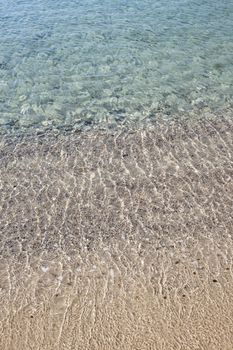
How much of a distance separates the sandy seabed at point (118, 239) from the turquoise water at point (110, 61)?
1.03m

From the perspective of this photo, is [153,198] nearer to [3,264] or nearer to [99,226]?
[99,226]

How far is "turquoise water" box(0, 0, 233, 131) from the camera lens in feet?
34.4

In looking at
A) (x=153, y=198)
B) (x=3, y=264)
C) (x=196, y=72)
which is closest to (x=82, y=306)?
(x=3, y=264)

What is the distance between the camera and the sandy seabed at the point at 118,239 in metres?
5.62

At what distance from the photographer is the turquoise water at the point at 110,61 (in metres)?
10.5

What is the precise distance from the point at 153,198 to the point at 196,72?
5.39 metres

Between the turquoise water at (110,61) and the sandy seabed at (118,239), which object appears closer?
the sandy seabed at (118,239)

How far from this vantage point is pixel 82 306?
5.91 metres

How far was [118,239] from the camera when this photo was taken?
22.7 ft

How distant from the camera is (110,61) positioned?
12547 mm

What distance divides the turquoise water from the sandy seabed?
103 centimetres

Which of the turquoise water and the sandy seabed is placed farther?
the turquoise water

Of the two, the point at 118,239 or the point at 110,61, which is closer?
the point at 118,239

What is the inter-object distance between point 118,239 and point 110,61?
688 centimetres
